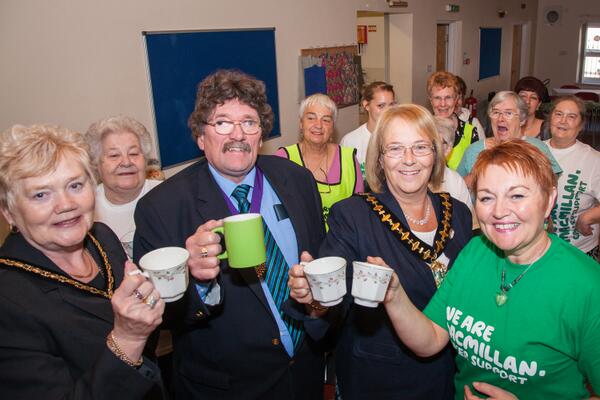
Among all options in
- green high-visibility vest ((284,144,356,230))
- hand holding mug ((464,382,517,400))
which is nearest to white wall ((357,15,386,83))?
green high-visibility vest ((284,144,356,230))

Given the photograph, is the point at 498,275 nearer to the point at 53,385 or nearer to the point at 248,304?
the point at 248,304

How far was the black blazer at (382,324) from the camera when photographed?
5.19ft

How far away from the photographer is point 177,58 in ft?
12.8

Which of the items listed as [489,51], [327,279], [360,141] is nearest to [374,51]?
[489,51]

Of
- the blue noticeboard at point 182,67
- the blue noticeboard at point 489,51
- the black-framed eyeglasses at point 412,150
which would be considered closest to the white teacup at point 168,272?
the black-framed eyeglasses at point 412,150

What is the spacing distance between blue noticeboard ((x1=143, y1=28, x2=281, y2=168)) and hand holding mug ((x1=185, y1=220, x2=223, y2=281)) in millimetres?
2730

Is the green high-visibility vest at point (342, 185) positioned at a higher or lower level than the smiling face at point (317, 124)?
lower

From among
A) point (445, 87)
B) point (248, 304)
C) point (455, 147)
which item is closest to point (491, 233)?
point (248, 304)

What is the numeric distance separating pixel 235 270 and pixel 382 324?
55cm

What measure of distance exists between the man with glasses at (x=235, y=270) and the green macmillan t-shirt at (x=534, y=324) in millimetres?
472

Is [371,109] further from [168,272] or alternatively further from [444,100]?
[168,272]

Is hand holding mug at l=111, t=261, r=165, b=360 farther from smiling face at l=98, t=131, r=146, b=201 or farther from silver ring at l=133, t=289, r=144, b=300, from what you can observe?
smiling face at l=98, t=131, r=146, b=201

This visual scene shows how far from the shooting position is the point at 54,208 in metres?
1.22

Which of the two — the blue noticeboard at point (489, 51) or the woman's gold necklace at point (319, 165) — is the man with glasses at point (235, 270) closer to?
the woman's gold necklace at point (319, 165)
